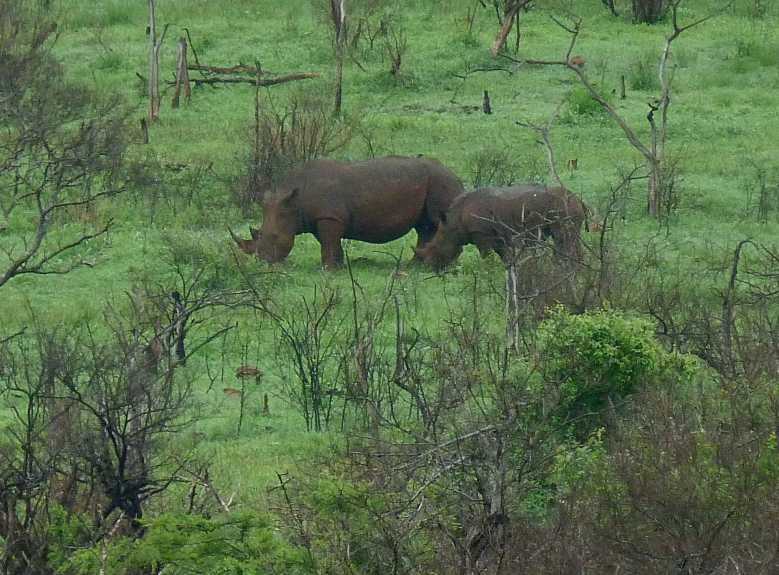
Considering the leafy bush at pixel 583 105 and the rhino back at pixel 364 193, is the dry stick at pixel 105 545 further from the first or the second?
the leafy bush at pixel 583 105

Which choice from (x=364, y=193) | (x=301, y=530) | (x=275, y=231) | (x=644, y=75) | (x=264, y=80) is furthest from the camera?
Answer: (x=264, y=80)

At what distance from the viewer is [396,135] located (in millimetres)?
24422

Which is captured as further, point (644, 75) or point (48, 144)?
point (644, 75)

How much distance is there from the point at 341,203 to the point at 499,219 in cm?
175

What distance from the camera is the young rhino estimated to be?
16859mm

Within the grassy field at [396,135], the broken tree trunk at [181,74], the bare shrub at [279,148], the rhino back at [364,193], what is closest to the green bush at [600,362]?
the grassy field at [396,135]

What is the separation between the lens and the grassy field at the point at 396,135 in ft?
52.9

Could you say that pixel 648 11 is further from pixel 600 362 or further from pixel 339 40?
pixel 600 362

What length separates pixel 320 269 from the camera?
58.9 feet

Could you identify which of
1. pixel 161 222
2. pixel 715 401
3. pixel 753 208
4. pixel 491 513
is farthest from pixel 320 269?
pixel 491 513

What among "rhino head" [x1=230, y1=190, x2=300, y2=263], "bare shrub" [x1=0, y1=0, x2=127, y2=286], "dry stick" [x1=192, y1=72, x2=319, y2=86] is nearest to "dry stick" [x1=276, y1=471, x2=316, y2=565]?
"bare shrub" [x1=0, y1=0, x2=127, y2=286]

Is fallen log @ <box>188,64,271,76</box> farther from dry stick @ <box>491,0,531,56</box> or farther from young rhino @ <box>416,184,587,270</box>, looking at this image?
young rhino @ <box>416,184,587,270</box>

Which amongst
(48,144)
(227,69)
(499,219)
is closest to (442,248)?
(499,219)

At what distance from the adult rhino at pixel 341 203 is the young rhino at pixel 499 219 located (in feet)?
1.66
